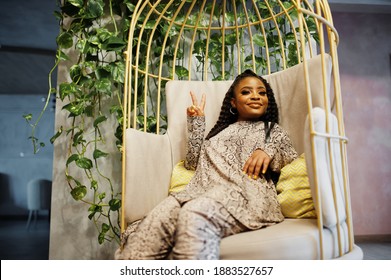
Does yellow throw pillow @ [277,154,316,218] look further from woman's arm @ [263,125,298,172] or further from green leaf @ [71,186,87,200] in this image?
green leaf @ [71,186,87,200]

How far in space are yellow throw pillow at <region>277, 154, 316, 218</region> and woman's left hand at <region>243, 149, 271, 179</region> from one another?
3.0 inches

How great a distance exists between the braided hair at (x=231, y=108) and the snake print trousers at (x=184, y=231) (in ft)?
1.96

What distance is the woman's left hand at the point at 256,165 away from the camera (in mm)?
1260

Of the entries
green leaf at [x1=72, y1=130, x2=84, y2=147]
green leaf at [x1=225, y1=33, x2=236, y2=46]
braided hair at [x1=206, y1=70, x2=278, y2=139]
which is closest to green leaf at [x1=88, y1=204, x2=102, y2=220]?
green leaf at [x1=72, y1=130, x2=84, y2=147]

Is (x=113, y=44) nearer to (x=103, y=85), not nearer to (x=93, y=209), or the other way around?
(x=103, y=85)

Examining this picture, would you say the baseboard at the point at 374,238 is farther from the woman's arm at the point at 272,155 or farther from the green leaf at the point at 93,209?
the green leaf at the point at 93,209

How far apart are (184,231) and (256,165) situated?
459 mm

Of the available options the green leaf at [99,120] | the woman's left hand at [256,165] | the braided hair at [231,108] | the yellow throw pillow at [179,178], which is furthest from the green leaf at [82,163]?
the woman's left hand at [256,165]

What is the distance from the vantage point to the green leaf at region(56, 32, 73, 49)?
191 cm

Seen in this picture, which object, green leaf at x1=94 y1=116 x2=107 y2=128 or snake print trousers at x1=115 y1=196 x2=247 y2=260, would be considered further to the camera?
green leaf at x1=94 y1=116 x2=107 y2=128

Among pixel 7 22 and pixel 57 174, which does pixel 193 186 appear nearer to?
pixel 57 174

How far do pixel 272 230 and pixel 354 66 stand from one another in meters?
2.91

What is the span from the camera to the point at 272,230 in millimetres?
1017
